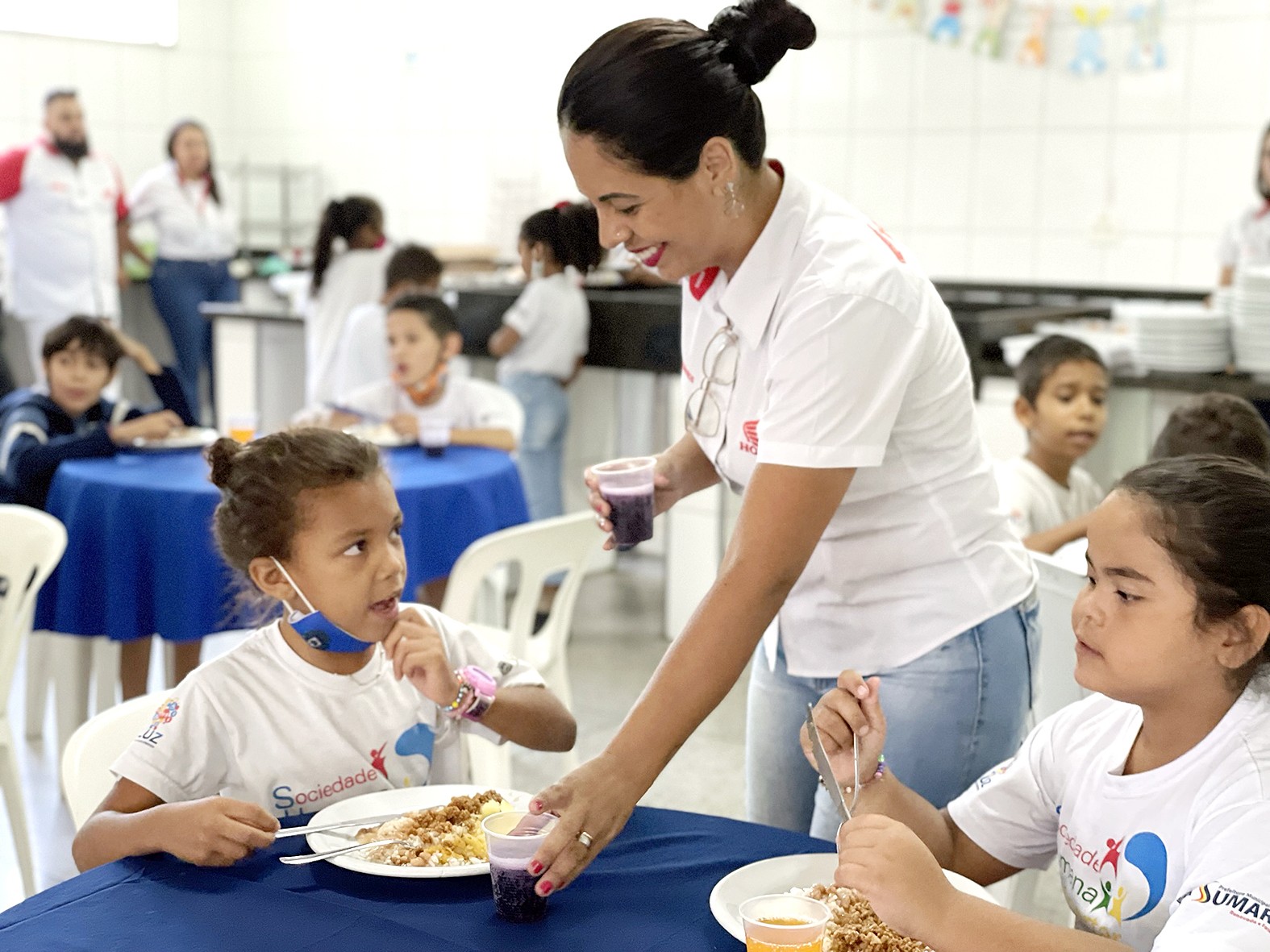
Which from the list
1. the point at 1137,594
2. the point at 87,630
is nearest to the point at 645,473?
the point at 1137,594

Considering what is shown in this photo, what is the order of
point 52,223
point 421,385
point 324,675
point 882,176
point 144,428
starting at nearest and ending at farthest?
point 324,675 < point 144,428 < point 421,385 < point 882,176 < point 52,223

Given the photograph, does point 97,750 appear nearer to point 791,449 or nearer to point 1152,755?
point 791,449

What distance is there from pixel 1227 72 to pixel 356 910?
546 centimetres

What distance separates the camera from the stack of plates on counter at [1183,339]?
3834 mm

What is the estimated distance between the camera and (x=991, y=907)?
123 centimetres

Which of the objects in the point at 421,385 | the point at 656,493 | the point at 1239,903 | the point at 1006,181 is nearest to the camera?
the point at 1239,903

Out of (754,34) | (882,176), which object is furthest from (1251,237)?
(754,34)

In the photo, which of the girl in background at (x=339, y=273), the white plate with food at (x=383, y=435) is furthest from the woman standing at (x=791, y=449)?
the girl in background at (x=339, y=273)

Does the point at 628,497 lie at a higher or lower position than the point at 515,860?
higher

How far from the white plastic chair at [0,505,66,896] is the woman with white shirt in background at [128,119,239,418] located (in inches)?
205

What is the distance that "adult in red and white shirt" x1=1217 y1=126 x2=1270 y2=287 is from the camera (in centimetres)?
500

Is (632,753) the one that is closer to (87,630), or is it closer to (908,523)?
(908,523)

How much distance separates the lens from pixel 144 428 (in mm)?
3754

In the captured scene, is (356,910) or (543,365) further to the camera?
(543,365)
